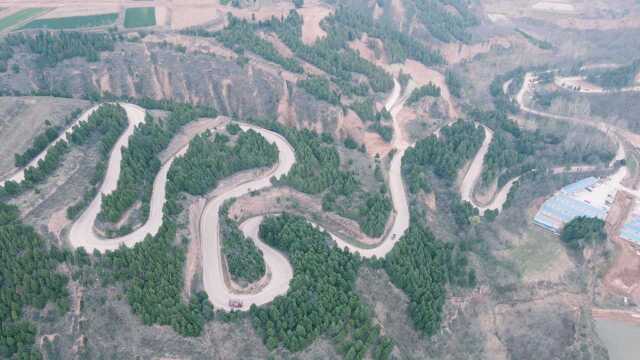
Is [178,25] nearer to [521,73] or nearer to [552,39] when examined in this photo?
[521,73]

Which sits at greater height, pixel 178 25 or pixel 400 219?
pixel 178 25

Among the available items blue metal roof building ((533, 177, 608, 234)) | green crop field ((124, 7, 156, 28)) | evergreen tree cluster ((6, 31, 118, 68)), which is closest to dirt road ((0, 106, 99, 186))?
evergreen tree cluster ((6, 31, 118, 68))

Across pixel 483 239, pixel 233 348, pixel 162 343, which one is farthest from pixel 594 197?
pixel 162 343

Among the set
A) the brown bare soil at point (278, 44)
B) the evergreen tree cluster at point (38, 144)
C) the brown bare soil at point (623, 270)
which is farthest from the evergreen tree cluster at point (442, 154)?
the evergreen tree cluster at point (38, 144)

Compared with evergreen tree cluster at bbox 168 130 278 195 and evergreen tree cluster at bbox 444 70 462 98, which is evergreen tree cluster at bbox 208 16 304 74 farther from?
evergreen tree cluster at bbox 444 70 462 98

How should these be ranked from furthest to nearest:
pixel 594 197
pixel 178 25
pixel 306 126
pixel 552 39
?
pixel 552 39 → pixel 178 25 → pixel 306 126 → pixel 594 197

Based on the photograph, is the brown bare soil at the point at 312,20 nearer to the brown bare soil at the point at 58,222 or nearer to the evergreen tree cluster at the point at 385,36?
the evergreen tree cluster at the point at 385,36

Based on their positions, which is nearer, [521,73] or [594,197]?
[594,197]
